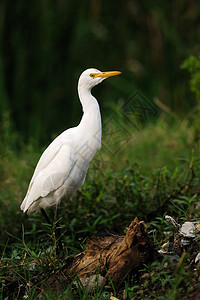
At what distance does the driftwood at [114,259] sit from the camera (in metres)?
2.54

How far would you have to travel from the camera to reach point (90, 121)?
9.96 feet

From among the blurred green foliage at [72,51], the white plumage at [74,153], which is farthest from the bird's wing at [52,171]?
the blurred green foliage at [72,51]

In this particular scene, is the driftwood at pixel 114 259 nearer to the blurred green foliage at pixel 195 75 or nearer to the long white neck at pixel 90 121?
the long white neck at pixel 90 121

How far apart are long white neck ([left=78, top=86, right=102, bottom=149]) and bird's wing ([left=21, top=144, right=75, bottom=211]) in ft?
0.48

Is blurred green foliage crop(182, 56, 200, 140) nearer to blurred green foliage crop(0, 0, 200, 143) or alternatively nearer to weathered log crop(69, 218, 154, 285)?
weathered log crop(69, 218, 154, 285)

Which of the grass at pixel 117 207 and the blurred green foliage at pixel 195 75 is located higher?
the blurred green foliage at pixel 195 75

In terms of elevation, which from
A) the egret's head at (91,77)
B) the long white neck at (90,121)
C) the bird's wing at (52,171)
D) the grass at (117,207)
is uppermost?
the egret's head at (91,77)

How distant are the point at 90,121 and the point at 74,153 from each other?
0.22 metres

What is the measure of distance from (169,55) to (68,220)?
346cm

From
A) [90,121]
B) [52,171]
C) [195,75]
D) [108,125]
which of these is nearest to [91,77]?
[90,121]

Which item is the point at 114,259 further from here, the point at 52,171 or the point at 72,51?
the point at 72,51

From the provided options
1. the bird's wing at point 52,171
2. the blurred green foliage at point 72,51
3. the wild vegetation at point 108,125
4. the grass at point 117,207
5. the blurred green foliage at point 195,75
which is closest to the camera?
the grass at point 117,207

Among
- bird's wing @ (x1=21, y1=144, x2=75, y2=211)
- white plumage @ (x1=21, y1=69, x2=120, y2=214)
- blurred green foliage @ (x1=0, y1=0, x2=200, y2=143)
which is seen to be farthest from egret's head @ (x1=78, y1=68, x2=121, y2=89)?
blurred green foliage @ (x1=0, y1=0, x2=200, y2=143)

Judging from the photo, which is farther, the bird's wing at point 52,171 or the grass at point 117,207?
the bird's wing at point 52,171
